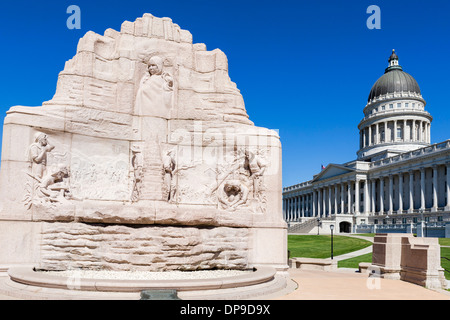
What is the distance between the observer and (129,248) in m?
11.8

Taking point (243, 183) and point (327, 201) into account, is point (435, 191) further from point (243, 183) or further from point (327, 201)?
point (243, 183)

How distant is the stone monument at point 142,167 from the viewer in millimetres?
12367

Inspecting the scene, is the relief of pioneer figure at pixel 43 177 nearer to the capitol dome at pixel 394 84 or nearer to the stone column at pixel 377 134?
the stone column at pixel 377 134

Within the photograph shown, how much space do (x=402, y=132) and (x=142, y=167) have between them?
107540 millimetres

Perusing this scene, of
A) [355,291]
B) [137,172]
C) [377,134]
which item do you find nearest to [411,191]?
[377,134]

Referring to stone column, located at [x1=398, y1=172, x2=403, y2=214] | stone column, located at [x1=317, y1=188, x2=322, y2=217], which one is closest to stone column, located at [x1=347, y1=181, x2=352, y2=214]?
stone column, located at [x1=317, y1=188, x2=322, y2=217]

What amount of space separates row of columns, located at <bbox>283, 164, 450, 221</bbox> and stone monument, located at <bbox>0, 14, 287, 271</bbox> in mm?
66207

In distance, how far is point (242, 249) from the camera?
14.0 meters

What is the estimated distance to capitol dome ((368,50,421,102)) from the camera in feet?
381

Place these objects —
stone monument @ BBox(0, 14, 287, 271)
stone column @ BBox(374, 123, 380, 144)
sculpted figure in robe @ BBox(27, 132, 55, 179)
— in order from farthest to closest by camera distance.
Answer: stone column @ BBox(374, 123, 380, 144), sculpted figure in robe @ BBox(27, 132, 55, 179), stone monument @ BBox(0, 14, 287, 271)

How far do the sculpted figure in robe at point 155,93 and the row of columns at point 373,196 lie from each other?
222 feet

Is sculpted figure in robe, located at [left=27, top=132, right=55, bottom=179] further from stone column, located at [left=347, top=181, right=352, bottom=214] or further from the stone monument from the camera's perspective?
stone column, located at [left=347, top=181, right=352, bottom=214]
